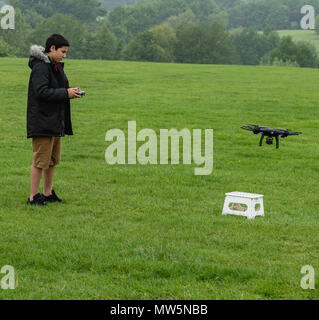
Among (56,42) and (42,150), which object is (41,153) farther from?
(56,42)

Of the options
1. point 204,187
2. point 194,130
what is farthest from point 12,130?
point 204,187

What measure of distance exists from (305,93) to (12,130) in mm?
15488

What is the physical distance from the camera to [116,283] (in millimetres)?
6129

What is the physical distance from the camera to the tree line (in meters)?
95.9

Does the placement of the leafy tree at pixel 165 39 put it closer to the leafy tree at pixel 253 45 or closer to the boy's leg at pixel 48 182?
the leafy tree at pixel 253 45

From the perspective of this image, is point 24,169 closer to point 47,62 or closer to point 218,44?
point 47,62

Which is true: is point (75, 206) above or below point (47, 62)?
below

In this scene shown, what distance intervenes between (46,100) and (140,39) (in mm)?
90463

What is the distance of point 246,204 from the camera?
347 inches

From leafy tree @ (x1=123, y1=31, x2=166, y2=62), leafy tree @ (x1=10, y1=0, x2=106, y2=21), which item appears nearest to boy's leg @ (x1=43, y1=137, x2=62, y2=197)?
leafy tree @ (x1=123, y1=31, x2=166, y2=62)

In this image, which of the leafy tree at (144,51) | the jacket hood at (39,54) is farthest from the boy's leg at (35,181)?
the leafy tree at (144,51)
